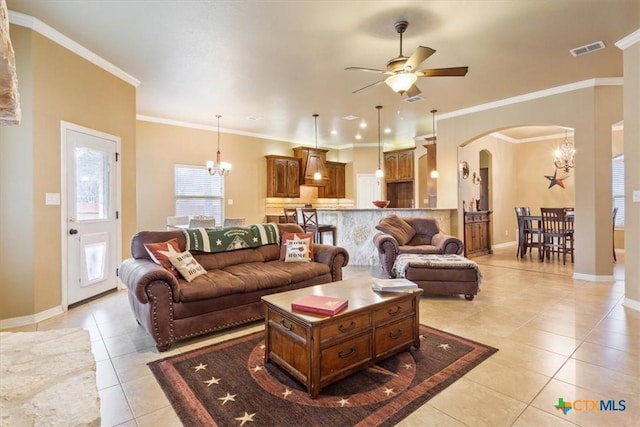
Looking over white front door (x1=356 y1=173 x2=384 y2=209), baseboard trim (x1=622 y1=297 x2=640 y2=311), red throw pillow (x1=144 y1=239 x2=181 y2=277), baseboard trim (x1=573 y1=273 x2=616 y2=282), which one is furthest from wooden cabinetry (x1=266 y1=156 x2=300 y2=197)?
baseboard trim (x1=622 y1=297 x2=640 y2=311)

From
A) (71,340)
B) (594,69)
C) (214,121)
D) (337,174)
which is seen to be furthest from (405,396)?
(337,174)

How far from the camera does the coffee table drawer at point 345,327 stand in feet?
6.48

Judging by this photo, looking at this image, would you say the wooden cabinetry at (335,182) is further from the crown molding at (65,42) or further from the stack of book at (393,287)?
the stack of book at (393,287)

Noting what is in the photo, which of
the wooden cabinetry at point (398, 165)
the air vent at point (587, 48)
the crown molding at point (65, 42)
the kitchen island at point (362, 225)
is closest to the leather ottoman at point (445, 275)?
the kitchen island at point (362, 225)

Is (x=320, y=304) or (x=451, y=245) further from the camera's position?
(x=451, y=245)

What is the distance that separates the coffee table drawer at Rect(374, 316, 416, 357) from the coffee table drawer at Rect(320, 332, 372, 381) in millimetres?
103

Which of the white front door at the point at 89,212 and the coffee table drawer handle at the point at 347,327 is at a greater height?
the white front door at the point at 89,212

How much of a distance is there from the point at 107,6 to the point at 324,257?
3317 millimetres

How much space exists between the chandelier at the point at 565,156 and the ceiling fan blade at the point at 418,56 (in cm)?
655

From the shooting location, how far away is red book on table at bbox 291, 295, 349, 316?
79.7 inches

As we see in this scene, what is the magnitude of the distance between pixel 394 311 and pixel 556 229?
19.4 feet

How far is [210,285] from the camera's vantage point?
2846 mm

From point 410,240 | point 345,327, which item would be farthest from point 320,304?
point 410,240

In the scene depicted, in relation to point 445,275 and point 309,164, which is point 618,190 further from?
point 309,164
